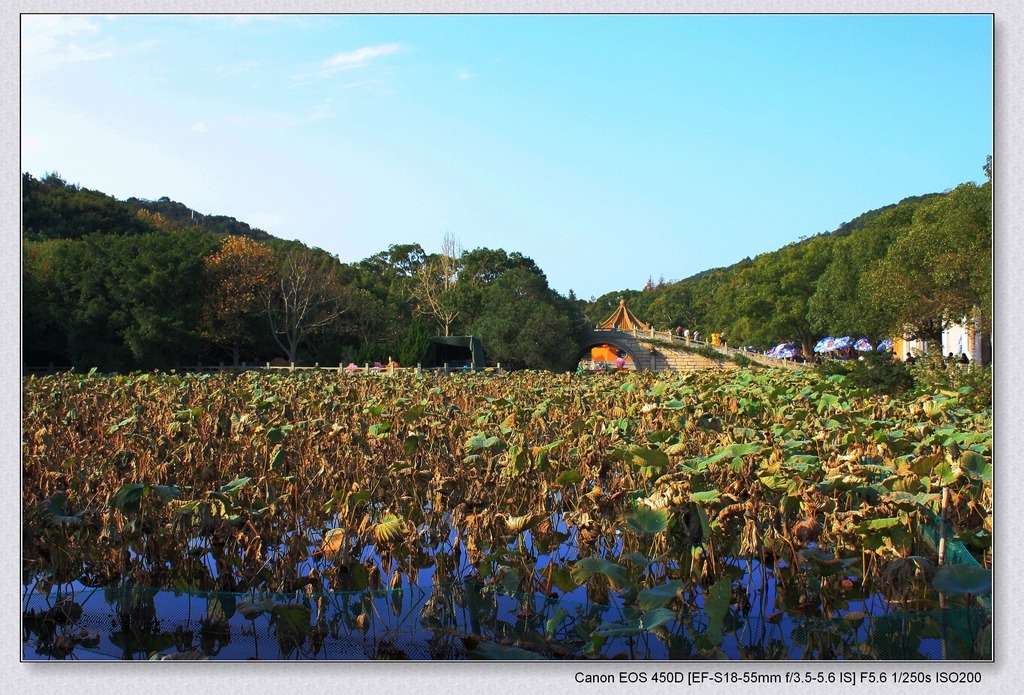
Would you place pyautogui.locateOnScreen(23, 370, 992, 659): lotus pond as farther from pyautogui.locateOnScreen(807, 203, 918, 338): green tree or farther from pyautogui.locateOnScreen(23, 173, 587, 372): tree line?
pyautogui.locateOnScreen(807, 203, 918, 338): green tree

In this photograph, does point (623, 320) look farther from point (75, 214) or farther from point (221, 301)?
point (75, 214)

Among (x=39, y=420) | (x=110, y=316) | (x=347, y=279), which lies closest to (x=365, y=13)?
(x=39, y=420)

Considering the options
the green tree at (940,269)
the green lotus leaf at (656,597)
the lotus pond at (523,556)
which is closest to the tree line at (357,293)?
the green tree at (940,269)

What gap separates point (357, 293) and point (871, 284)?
72.7ft

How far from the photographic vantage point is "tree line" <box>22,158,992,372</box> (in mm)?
24391

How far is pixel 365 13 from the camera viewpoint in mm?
3691

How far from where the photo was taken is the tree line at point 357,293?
960 inches

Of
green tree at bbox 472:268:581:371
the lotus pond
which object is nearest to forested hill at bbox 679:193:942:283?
green tree at bbox 472:268:581:371

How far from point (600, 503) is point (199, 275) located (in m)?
30.9

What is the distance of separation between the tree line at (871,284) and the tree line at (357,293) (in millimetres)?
76

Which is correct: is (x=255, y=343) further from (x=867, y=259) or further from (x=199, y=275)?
(x=867, y=259)

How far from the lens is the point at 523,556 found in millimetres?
4430

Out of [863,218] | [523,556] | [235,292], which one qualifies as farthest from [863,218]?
[523,556]

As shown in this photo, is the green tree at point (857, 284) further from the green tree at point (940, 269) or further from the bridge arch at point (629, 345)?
the bridge arch at point (629, 345)
